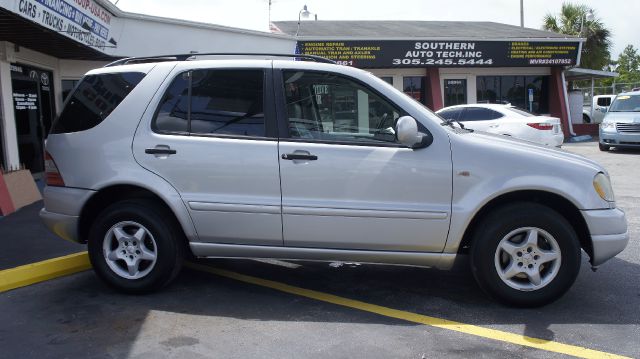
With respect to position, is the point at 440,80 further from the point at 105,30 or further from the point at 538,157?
the point at 538,157

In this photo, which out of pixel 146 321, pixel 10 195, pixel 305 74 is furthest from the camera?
pixel 10 195

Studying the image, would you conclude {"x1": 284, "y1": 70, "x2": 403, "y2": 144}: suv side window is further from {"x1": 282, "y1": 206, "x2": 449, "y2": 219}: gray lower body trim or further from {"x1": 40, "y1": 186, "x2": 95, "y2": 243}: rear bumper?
{"x1": 40, "y1": 186, "x2": 95, "y2": 243}: rear bumper

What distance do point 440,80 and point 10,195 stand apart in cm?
1790

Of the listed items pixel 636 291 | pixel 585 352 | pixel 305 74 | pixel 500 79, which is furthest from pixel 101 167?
pixel 500 79

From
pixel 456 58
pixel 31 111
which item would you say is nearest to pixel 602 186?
pixel 31 111

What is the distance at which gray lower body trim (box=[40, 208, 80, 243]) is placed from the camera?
473cm

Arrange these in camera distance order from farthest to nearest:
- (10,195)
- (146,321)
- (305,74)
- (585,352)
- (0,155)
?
(0,155) → (10,195) → (305,74) → (146,321) → (585,352)

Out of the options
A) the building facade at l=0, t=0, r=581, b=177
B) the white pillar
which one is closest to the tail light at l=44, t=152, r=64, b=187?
the building facade at l=0, t=0, r=581, b=177

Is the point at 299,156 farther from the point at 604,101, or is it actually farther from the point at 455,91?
the point at 604,101

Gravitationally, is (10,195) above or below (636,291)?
above

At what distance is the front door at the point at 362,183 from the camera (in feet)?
14.0

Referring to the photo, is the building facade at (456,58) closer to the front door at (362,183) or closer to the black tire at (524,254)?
the front door at (362,183)

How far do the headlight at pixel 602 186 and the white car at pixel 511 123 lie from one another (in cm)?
865

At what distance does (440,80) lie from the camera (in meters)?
23.0
